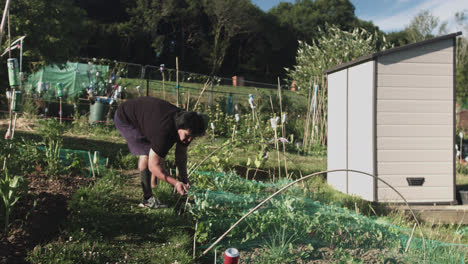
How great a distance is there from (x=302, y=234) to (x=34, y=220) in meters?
1.74

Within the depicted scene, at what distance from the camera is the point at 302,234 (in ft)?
8.39

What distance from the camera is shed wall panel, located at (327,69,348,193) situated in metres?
4.99

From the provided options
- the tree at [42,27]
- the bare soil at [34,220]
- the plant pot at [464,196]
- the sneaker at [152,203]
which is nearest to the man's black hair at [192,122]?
the sneaker at [152,203]

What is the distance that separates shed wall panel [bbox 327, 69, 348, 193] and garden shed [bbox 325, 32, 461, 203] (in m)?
0.16

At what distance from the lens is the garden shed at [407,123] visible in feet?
14.9

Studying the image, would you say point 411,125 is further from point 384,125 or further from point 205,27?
point 205,27

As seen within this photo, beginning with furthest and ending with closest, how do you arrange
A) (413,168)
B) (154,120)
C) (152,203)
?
(413,168)
(152,203)
(154,120)

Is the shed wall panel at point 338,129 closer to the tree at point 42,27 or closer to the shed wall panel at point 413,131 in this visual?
the shed wall panel at point 413,131

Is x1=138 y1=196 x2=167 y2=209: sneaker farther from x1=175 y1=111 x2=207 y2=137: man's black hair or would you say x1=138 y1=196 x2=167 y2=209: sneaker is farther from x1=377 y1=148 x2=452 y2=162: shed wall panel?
x1=377 y1=148 x2=452 y2=162: shed wall panel

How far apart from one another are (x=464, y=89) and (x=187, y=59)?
1732cm

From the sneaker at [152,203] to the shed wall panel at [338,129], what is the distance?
2804mm

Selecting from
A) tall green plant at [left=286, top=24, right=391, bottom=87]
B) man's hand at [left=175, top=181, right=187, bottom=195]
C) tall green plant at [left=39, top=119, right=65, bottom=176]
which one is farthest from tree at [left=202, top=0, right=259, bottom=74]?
man's hand at [left=175, top=181, right=187, bottom=195]

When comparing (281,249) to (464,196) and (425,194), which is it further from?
(464,196)

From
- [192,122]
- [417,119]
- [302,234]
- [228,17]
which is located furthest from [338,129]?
[228,17]
